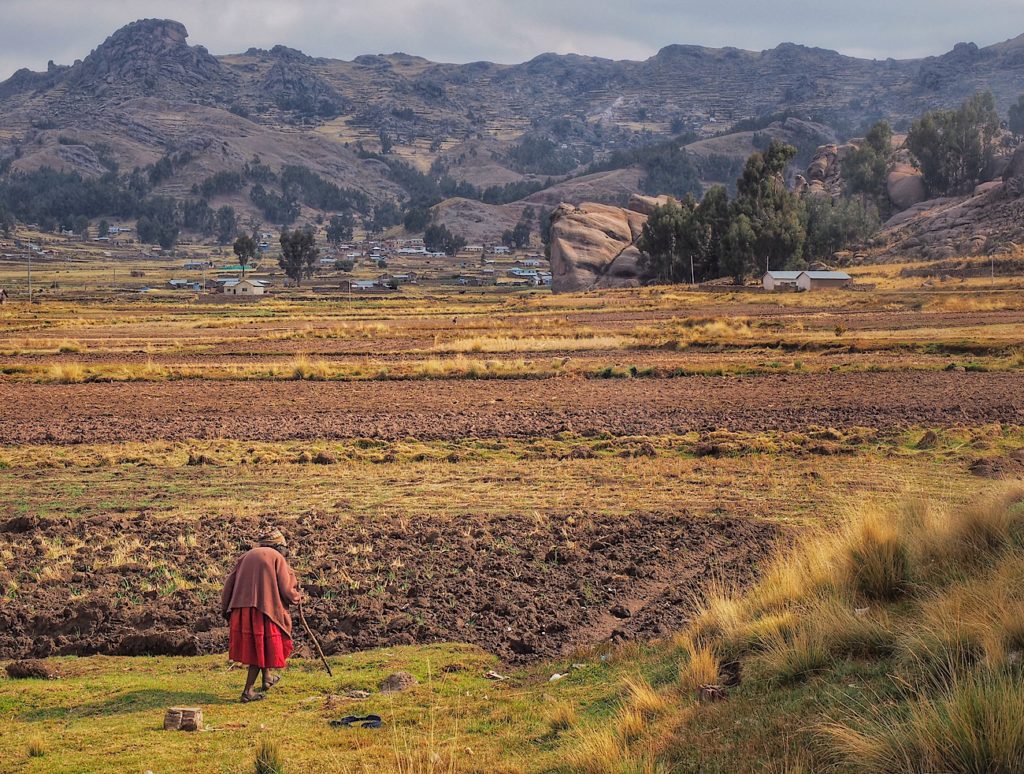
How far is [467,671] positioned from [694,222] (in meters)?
106

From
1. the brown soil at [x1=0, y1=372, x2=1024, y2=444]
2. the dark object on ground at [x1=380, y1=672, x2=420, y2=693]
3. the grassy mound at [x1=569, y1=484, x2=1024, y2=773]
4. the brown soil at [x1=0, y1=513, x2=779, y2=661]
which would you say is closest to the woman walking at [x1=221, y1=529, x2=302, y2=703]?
A: the dark object on ground at [x1=380, y1=672, x2=420, y2=693]

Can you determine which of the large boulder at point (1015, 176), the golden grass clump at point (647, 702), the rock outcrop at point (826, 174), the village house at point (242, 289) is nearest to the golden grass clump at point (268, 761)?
the golden grass clump at point (647, 702)

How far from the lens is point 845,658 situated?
8.63 meters

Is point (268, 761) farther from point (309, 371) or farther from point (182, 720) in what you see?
point (309, 371)

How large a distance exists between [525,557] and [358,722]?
5900 mm

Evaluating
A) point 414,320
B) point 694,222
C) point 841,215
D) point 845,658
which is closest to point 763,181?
point 694,222

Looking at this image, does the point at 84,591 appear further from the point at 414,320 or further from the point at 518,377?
the point at 414,320

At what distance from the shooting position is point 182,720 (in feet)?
31.1

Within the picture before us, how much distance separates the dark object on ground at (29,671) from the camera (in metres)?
11.2

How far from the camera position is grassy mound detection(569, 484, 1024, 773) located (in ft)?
20.6

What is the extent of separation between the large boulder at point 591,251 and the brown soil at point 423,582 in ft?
364

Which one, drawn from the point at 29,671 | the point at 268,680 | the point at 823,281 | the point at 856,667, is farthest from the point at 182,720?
the point at 823,281

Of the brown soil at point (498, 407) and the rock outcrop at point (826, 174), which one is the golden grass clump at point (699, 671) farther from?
the rock outcrop at point (826, 174)

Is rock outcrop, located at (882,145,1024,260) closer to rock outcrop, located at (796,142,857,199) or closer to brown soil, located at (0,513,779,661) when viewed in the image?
rock outcrop, located at (796,142,857,199)
